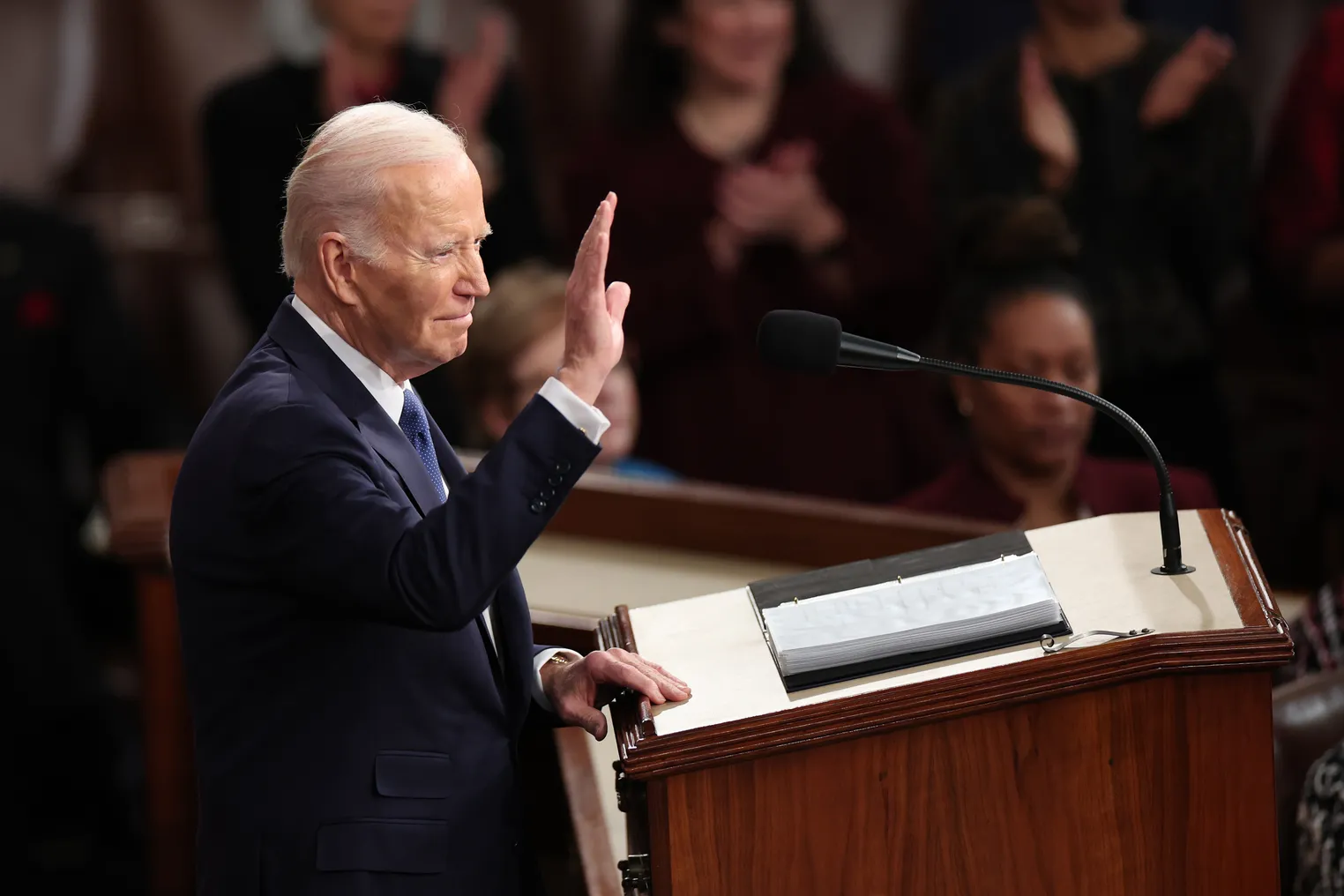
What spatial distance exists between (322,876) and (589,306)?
0.50 meters

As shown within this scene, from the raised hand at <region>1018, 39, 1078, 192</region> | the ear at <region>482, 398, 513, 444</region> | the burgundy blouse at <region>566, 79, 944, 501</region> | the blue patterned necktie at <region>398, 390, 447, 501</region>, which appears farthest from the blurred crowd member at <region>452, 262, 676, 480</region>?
the blue patterned necktie at <region>398, 390, 447, 501</region>

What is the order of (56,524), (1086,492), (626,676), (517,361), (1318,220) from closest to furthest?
(626,676), (1086,492), (517,361), (1318,220), (56,524)

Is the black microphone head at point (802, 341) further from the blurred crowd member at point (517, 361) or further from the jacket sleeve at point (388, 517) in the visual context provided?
the blurred crowd member at point (517, 361)

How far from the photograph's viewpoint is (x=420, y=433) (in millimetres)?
1516

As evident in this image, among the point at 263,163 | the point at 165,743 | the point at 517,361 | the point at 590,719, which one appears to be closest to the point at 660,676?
the point at 590,719

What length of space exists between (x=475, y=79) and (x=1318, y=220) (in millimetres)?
1598

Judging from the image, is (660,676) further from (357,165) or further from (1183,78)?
(1183,78)

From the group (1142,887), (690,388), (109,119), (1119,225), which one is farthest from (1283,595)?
(109,119)

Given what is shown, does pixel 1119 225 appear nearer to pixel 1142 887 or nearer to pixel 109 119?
pixel 1142 887

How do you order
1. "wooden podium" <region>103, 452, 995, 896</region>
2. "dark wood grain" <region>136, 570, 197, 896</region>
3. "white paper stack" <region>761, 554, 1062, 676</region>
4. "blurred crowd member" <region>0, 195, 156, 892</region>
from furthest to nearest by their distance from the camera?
"blurred crowd member" <region>0, 195, 156, 892</region>
"dark wood grain" <region>136, 570, 197, 896</region>
"wooden podium" <region>103, 452, 995, 896</region>
"white paper stack" <region>761, 554, 1062, 676</region>

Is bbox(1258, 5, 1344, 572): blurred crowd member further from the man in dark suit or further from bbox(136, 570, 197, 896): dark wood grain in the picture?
the man in dark suit

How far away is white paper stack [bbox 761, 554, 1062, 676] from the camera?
1.39m

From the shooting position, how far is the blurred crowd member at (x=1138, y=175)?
312 centimetres

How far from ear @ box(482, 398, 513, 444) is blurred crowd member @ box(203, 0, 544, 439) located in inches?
17.6
